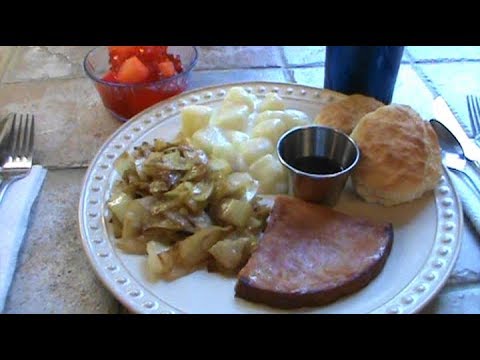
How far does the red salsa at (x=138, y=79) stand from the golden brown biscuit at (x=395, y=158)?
0.59 m

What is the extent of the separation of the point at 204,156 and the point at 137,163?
15cm

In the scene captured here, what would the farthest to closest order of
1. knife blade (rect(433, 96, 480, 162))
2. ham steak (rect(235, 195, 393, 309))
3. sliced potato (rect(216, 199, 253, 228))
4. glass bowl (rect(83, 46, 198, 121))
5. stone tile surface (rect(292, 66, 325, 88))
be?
1. stone tile surface (rect(292, 66, 325, 88))
2. glass bowl (rect(83, 46, 198, 121))
3. knife blade (rect(433, 96, 480, 162))
4. sliced potato (rect(216, 199, 253, 228))
5. ham steak (rect(235, 195, 393, 309))

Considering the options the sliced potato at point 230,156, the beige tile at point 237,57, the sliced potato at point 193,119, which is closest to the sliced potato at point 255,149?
the sliced potato at point 230,156

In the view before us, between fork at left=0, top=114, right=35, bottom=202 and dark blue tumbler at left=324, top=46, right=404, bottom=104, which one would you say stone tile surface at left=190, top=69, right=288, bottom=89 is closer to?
dark blue tumbler at left=324, top=46, right=404, bottom=104

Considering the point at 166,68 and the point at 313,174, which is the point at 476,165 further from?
the point at 166,68

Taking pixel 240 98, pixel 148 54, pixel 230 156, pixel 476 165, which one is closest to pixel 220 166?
pixel 230 156

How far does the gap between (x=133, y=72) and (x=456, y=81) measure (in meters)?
1.00

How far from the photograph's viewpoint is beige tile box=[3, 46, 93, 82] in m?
1.75

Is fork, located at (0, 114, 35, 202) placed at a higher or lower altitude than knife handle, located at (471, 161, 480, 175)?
lower

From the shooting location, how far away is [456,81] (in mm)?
1632

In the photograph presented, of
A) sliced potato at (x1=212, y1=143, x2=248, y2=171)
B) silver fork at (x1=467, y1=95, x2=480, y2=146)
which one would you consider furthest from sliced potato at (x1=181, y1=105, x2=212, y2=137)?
silver fork at (x1=467, y1=95, x2=480, y2=146)

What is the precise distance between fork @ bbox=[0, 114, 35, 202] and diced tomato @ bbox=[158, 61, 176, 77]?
0.39 m
